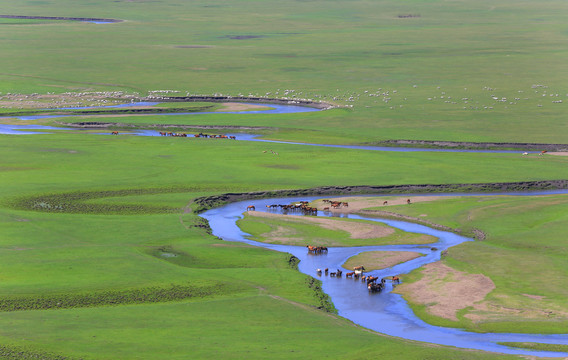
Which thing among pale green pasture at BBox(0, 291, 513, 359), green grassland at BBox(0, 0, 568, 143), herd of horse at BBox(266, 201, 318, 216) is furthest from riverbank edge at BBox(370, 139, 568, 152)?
pale green pasture at BBox(0, 291, 513, 359)

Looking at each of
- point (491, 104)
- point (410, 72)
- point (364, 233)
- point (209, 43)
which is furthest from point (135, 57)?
point (364, 233)

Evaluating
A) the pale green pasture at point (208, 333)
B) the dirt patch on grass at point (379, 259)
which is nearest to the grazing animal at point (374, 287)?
the dirt patch on grass at point (379, 259)

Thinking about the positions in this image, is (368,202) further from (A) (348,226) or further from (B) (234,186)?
(B) (234,186)

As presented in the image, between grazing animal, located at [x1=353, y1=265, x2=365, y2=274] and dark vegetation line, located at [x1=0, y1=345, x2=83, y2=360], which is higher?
grazing animal, located at [x1=353, y1=265, x2=365, y2=274]

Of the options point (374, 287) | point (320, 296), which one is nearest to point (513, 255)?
point (374, 287)

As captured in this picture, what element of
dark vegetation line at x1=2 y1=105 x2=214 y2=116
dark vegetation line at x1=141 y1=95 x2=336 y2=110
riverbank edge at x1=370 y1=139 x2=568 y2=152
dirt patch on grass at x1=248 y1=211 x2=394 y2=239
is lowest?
dirt patch on grass at x1=248 y1=211 x2=394 y2=239

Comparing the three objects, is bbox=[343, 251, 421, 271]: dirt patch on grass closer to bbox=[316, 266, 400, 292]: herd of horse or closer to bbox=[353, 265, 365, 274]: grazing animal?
bbox=[353, 265, 365, 274]: grazing animal
